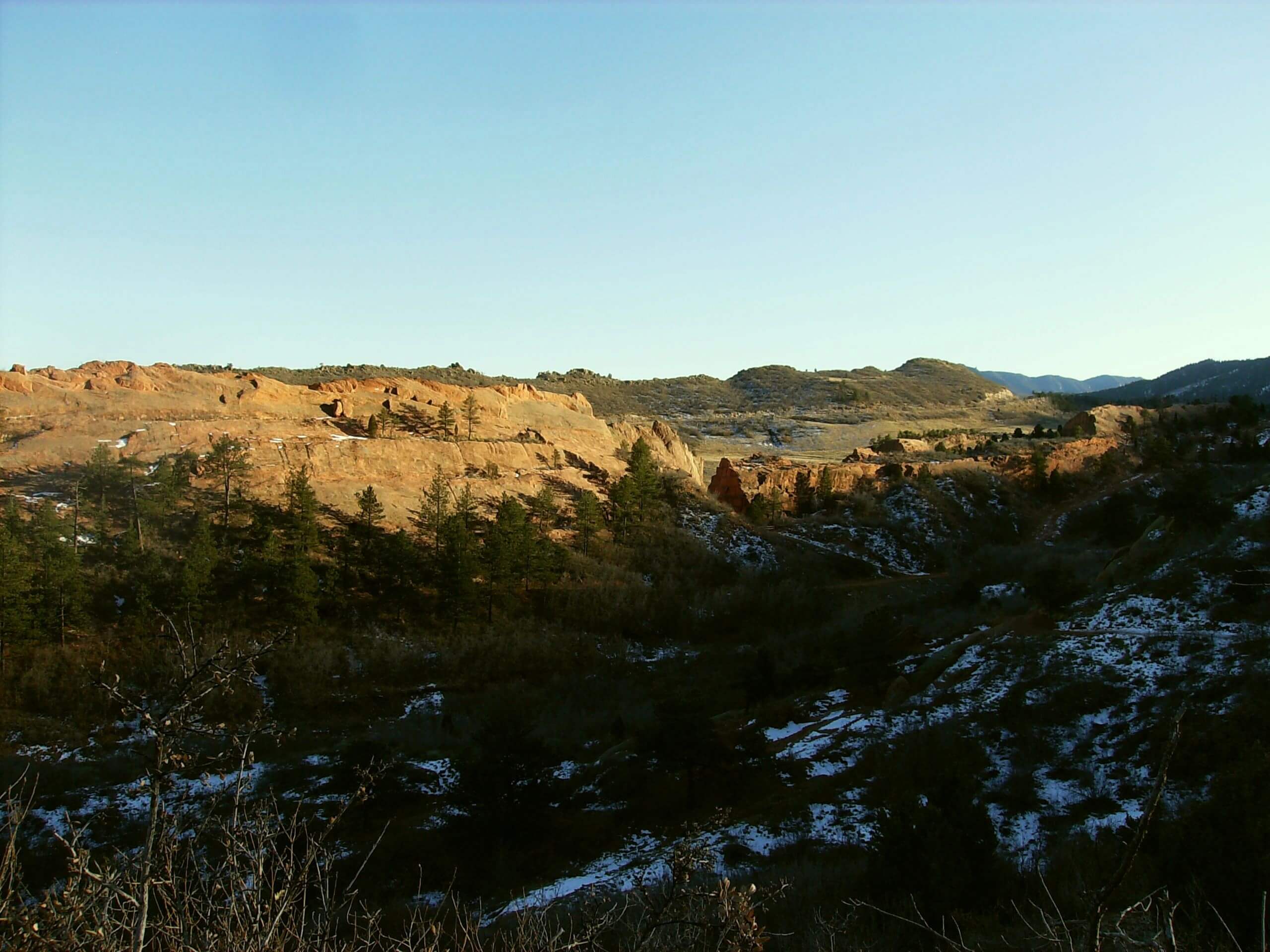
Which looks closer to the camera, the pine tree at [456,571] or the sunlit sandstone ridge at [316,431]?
the pine tree at [456,571]

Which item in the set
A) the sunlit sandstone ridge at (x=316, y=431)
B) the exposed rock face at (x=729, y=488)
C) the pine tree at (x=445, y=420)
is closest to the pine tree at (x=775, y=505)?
the exposed rock face at (x=729, y=488)

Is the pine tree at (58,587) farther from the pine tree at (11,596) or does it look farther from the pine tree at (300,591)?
the pine tree at (300,591)

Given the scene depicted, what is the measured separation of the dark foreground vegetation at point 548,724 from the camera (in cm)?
516

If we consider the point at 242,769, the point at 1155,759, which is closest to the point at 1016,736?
the point at 1155,759

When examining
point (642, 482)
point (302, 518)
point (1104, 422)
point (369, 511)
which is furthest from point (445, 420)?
point (1104, 422)

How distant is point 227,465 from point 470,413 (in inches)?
624

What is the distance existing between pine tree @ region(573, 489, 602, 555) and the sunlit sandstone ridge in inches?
159

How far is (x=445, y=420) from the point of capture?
43406mm

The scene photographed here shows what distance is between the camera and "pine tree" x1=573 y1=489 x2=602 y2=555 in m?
38.5

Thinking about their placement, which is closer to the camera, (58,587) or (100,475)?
(58,587)

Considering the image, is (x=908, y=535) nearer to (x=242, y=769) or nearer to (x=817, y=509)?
(x=817, y=509)

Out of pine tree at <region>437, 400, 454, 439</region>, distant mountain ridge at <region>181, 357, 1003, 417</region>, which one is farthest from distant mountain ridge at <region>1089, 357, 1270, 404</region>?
pine tree at <region>437, 400, 454, 439</region>

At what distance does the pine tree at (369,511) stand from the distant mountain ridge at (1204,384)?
103 meters

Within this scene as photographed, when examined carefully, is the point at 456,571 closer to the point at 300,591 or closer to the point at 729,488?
the point at 300,591
